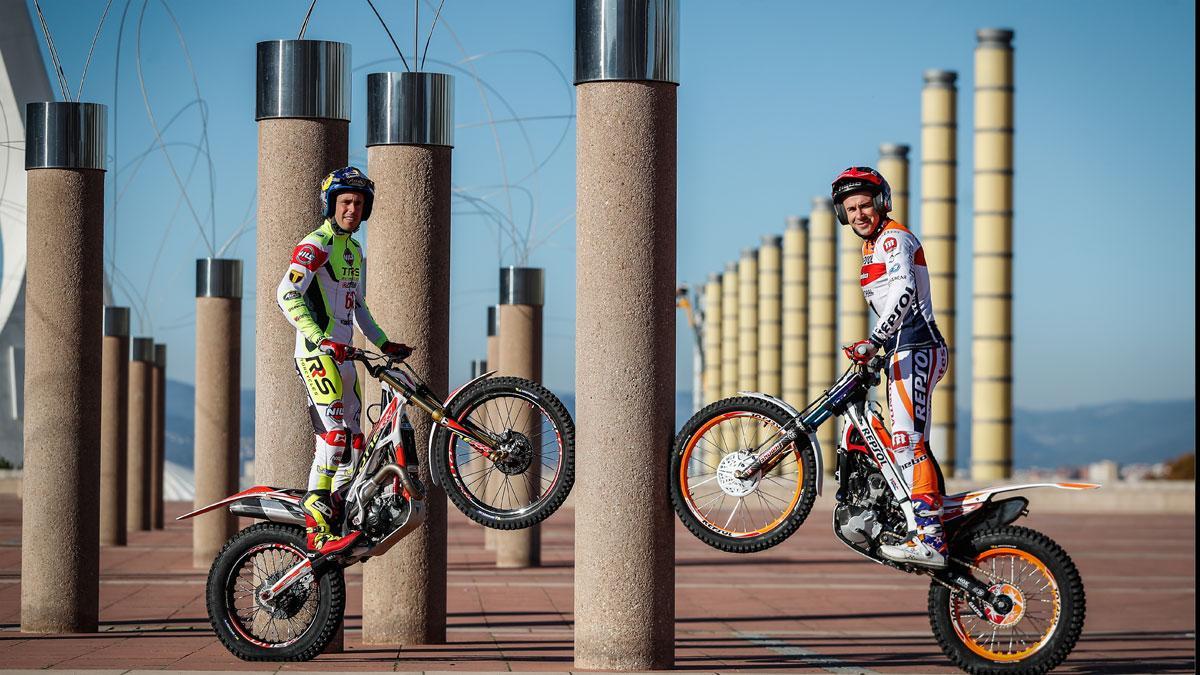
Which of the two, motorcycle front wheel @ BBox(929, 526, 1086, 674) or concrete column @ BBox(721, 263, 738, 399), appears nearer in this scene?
motorcycle front wheel @ BBox(929, 526, 1086, 674)

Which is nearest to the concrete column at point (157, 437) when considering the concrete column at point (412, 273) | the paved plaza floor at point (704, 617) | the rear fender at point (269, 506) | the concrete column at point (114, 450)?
the paved plaza floor at point (704, 617)

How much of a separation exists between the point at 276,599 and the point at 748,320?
60156 mm

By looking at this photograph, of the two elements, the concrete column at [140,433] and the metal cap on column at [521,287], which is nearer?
the metal cap on column at [521,287]

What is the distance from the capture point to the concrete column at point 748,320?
227 feet

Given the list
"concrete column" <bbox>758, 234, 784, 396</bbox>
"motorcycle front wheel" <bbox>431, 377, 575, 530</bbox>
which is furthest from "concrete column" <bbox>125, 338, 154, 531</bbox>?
"concrete column" <bbox>758, 234, 784, 396</bbox>

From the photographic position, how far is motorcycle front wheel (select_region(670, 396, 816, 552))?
9.89 m

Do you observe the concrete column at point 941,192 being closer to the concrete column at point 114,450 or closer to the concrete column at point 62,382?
the concrete column at point 114,450

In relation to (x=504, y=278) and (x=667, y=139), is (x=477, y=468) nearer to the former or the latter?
(x=667, y=139)

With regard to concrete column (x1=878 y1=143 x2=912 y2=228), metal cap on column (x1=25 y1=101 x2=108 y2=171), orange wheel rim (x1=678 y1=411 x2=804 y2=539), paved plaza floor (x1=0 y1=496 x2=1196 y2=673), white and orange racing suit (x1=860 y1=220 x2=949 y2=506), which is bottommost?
paved plaza floor (x1=0 y1=496 x2=1196 y2=673)

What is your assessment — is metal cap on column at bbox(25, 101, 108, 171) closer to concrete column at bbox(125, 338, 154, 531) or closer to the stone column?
concrete column at bbox(125, 338, 154, 531)

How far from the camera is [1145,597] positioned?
1852 centimetres

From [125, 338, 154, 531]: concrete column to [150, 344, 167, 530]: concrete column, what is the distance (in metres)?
0.13

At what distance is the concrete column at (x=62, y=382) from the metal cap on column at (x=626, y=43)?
5081mm

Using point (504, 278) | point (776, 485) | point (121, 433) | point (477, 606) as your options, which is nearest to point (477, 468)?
point (776, 485)
